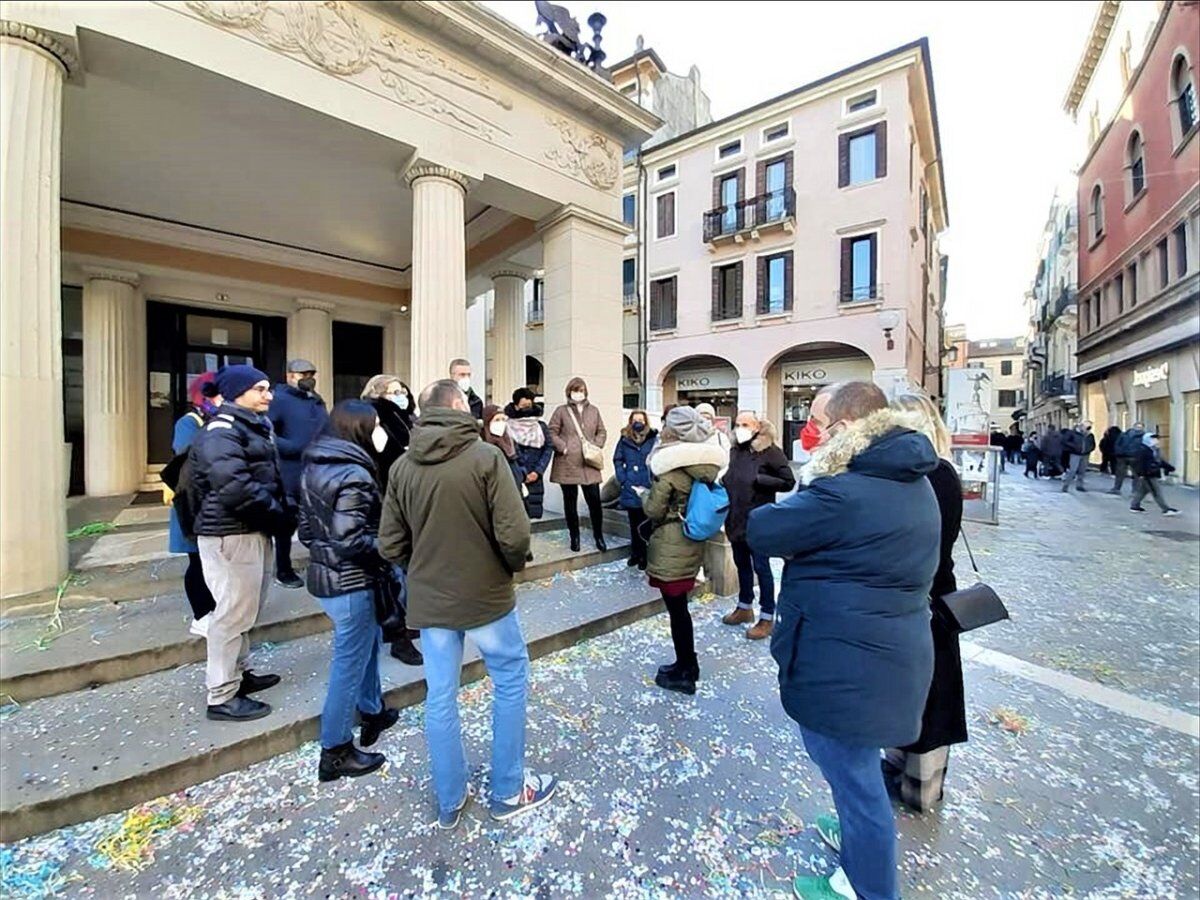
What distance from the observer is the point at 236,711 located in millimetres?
2436

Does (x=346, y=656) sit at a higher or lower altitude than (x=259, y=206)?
lower

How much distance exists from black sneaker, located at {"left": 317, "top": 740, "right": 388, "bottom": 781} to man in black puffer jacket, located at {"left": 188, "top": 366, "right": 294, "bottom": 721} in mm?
494

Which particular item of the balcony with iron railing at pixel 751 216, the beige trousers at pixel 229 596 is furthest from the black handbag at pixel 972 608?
the balcony with iron railing at pixel 751 216

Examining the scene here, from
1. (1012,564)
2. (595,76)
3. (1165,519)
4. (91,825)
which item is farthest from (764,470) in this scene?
(1165,519)

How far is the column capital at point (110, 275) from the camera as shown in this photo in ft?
22.1

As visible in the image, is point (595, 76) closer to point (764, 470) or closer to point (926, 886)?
point (764, 470)

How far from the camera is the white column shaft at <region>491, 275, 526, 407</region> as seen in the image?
824 centimetres

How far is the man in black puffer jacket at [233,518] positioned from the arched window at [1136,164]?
24845 millimetres

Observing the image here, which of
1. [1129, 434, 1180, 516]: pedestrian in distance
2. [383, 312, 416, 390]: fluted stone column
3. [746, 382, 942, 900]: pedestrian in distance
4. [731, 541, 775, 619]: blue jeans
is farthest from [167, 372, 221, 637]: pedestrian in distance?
[1129, 434, 1180, 516]: pedestrian in distance

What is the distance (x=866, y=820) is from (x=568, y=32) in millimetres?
8177

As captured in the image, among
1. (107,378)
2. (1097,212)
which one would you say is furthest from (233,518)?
(1097,212)

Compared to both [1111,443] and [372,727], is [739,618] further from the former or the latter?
[1111,443]

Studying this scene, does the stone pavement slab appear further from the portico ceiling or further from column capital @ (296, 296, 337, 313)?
column capital @ (296, 296, 337, 313)

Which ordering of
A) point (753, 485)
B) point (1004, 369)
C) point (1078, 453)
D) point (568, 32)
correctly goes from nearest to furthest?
point (753, 485) → point (568, 32) → point (1078, 453) → point (1004, 369)
